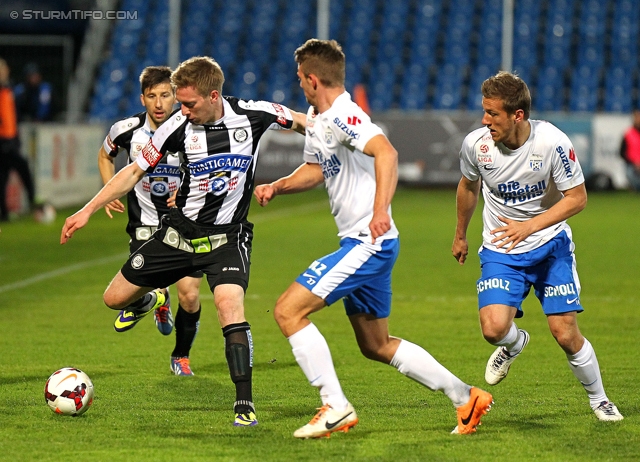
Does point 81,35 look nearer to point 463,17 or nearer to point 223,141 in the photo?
point 463,17

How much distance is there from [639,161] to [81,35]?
1472 cm

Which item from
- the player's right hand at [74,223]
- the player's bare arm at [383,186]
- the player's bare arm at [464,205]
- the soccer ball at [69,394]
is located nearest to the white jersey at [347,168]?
the player's bare arm at [383,186]

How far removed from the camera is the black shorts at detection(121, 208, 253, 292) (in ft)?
20.1

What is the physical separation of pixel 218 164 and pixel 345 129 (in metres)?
1.09

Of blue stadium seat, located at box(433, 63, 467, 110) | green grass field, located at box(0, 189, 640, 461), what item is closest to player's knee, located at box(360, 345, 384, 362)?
green grass field, located at box(0, 189, 640, 461)

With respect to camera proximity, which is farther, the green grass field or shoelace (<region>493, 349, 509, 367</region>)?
shoelace (<region>493, 349, 509, 367</region>)

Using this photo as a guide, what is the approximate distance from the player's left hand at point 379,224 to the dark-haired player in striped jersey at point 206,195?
3.72 feet

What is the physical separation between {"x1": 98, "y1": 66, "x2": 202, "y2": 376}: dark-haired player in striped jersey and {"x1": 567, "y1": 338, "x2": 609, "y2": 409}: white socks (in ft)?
8.24

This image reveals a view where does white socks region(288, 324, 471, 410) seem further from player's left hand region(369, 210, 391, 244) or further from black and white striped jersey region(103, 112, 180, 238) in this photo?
black and white striped jersey region(103, 112, 180, 238)

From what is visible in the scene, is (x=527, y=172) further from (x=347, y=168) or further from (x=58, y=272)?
(x=58, y=272)

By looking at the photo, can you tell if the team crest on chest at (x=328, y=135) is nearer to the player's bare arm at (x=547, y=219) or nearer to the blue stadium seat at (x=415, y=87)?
the player's bare arm at (x=547, y=219)

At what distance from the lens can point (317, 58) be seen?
530 cm

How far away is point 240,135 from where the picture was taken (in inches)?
243

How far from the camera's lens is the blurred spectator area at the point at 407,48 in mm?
27344
